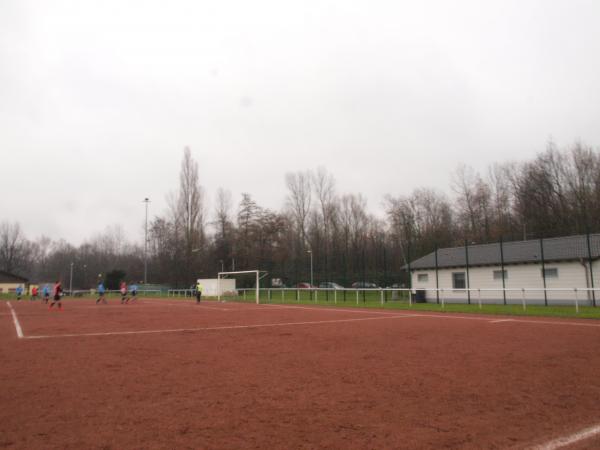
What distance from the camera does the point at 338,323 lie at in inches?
601

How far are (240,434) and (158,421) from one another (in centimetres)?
99

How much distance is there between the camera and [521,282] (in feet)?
86.5

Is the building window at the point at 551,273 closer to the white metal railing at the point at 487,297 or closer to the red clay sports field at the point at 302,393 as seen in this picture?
the white metal railing at the point at 487,297

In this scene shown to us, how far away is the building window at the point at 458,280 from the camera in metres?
29.7

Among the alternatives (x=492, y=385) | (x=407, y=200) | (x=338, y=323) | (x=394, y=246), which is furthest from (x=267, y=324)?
(x=407, y=200)

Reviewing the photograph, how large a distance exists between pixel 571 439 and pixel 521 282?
25.0 metres

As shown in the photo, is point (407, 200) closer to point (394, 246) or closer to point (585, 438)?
point (394, 246)

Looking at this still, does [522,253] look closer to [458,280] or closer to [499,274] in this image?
[499,274]

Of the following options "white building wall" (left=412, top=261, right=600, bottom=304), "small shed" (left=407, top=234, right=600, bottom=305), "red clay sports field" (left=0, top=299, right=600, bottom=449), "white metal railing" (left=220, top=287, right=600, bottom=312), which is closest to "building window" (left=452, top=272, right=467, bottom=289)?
"small shed" (left=407, top=234, right=600, bottom=305)

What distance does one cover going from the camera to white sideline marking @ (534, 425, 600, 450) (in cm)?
392

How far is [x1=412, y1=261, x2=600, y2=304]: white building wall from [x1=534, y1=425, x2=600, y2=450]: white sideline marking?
60.0ft

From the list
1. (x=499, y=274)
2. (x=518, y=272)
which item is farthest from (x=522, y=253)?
(x=499, y=274)

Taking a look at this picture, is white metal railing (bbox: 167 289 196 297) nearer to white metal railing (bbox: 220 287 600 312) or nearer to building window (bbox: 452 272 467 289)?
white metal railing (bbox: 220 287 600 312)

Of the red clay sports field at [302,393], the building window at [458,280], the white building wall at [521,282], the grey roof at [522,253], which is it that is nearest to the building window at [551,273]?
the white building wall at [521,282]
